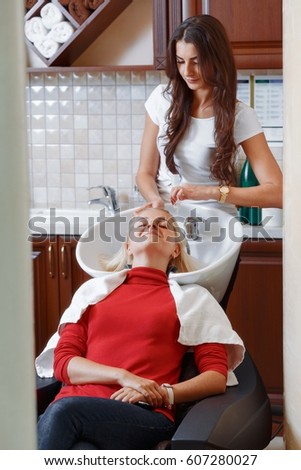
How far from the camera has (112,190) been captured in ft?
10.9

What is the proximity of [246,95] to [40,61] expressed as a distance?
0.97 metres

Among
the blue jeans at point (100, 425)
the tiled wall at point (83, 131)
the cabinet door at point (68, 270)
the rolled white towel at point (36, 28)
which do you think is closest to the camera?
the blue jeans at point (100, 425)

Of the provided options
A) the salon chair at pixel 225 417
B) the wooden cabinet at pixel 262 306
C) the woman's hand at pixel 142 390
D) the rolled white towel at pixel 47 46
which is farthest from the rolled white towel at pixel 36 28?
the woman's hand at pixel 142 390

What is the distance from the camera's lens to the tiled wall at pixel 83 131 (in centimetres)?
340

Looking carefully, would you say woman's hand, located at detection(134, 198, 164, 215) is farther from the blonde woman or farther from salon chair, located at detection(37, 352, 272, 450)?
salon chair, located at detection(37, 352, 272, 450)

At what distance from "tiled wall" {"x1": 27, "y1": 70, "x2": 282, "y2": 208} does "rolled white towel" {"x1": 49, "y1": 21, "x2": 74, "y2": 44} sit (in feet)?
0.84

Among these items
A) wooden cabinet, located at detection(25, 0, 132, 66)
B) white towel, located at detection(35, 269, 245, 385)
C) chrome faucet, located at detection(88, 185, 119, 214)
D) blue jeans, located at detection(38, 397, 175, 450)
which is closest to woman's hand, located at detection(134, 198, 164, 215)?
white towel, located at detection(35, 269, 245, 385)

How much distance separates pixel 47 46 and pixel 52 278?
100cm

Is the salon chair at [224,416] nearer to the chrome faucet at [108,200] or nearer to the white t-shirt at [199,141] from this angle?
the white t-shirt at [199,141]

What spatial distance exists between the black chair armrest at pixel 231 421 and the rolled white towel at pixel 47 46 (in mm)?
1836

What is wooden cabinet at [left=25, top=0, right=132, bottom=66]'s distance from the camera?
10.3 ft

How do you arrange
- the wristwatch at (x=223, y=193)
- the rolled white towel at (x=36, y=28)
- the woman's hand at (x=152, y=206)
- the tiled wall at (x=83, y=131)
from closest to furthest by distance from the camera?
the woman's hand at (x=152, y=206) < the wristwatch at (x=223, y=193) < the rolled white towel at (x=36, y=28) < the tiled wall at (x=83, y=131)

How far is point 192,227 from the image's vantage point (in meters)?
2.12
